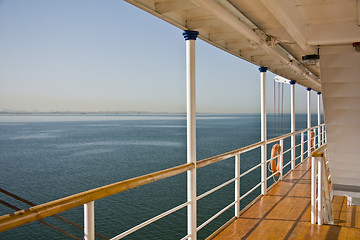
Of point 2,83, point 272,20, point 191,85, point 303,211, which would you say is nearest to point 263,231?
point 303,211

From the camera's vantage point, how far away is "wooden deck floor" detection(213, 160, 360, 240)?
2.40m

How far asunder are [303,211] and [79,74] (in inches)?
1378

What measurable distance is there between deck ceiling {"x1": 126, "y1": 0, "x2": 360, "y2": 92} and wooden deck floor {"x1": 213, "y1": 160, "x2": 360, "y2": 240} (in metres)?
1.51

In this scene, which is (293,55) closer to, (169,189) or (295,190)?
(295,190)

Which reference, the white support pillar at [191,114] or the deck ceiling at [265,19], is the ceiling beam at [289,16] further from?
the white support pillar at [191,114]

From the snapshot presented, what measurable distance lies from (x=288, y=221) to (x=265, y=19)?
1.78 metres

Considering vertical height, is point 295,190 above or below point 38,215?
below

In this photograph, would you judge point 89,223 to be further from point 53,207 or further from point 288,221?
point 288,221

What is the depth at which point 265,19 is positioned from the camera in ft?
7.33

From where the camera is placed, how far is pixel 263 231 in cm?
248

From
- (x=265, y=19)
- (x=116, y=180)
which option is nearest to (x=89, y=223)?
(x=265, y=19)

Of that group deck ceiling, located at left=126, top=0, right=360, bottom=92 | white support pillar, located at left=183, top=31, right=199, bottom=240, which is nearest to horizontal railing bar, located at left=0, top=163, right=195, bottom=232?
white support pillar, located at left=183, top=31, right=199, bottom=240

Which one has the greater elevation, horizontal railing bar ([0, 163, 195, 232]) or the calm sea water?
horizontal railing bar ([0, 163, 195, 232])

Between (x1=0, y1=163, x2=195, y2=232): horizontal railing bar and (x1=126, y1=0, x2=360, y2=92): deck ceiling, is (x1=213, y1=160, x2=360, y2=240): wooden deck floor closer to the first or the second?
(x1=0, y1=163, x2=195, y2=232): horizontal railing bar
